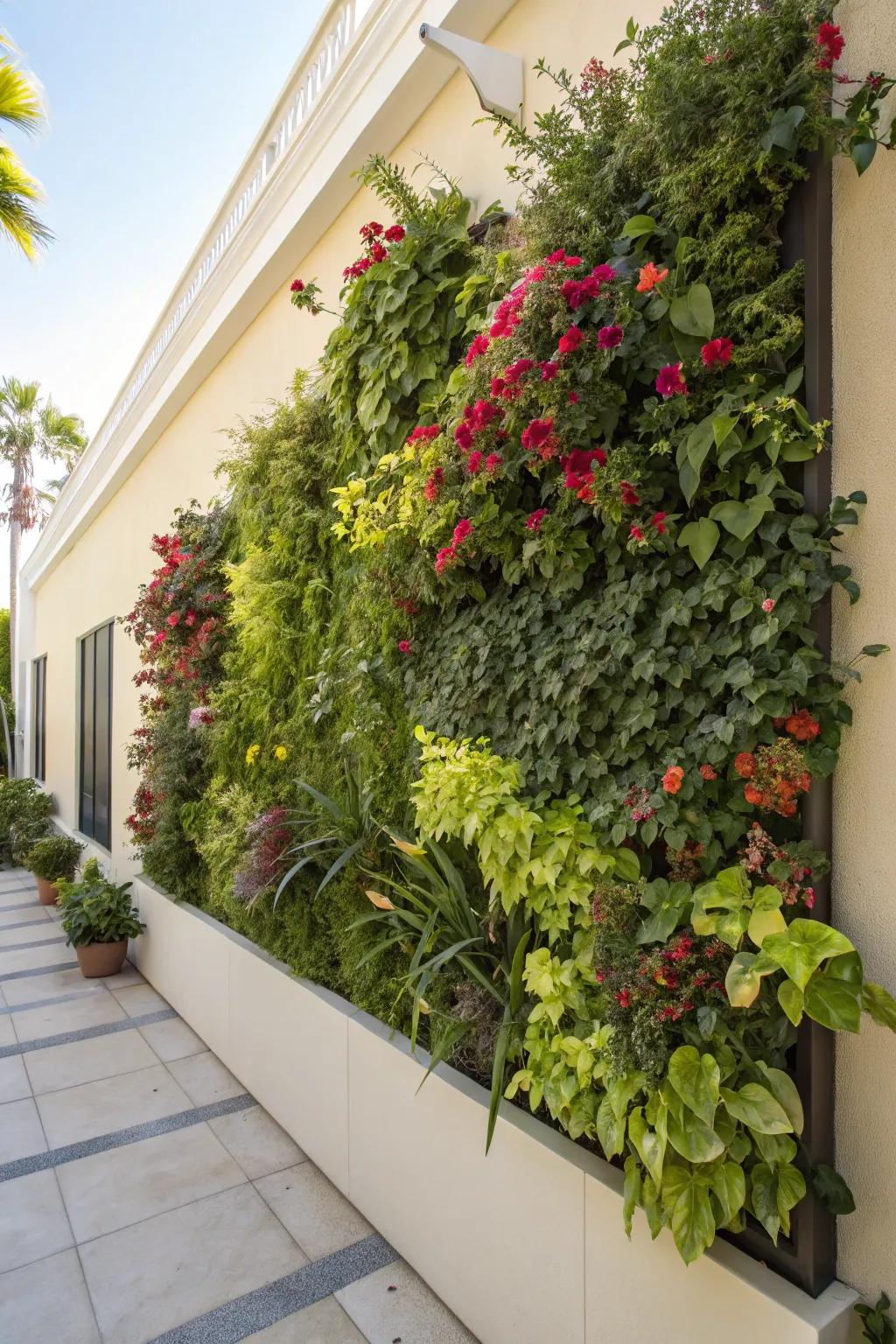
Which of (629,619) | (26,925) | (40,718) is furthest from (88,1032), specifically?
(40,718)

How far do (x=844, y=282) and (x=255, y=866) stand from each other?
8.81 feet

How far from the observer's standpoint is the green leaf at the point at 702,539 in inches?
60.9

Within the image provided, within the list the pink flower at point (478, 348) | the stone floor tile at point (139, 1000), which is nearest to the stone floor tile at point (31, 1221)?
the stone floor tile at point (139, 1000)

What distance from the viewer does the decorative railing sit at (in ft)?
10.8

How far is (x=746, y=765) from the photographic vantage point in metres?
1.43

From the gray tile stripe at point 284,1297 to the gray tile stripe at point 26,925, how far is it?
5.51m

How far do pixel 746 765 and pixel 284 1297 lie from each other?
2.14m

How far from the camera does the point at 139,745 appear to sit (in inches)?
202

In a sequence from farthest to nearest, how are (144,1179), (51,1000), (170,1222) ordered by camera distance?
(51,1000) < (144,1179) < (170,1222)

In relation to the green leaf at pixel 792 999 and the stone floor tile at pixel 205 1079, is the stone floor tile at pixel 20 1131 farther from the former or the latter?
the green leaf at pixel 792 999

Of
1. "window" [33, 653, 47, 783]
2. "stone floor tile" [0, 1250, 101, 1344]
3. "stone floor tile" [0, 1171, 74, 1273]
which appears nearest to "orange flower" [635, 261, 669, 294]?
"stone floor tile" [0, 1250, 101, 1344]

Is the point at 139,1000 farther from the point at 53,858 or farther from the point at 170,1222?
the point at 53,858

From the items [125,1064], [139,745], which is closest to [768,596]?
[125,1064]

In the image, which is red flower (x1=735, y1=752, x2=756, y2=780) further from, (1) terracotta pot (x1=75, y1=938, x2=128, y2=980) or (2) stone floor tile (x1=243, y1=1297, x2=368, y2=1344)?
(1) terracotta pot (x1=75, y1=938, x2=128, y2=980)
